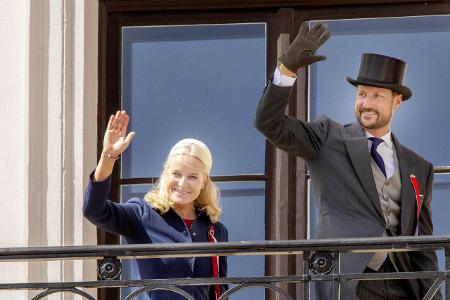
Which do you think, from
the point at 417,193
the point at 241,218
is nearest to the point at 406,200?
Answer: the point at 417,193

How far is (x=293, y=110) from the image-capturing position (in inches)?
372

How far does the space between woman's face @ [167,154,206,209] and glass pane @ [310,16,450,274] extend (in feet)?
3.19

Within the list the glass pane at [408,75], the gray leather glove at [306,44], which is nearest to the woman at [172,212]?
the gray leather glove at [306,44]

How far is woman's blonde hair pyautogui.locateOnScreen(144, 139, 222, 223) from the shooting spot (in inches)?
333

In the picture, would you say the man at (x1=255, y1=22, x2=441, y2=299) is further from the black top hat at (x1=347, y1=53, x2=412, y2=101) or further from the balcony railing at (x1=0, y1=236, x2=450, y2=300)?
the balcony railing at (x1=0, y1=236, x2=450, y2=300)

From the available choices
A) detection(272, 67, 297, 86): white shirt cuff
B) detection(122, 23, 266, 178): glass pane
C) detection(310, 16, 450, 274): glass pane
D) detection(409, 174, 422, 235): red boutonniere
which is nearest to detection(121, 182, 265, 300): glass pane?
detection(122, 23, 266, 178): glass pane

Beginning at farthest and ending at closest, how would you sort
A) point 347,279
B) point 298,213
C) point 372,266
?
point 298,213 → point 372,266 → point 347,279

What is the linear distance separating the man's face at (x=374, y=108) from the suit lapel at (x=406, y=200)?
16cm

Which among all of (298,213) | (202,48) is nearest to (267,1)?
(202,48)

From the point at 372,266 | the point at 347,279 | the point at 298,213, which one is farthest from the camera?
the point at 298,213

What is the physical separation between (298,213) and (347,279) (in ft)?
5.00

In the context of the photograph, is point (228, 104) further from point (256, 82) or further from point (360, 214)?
point (360, 214)

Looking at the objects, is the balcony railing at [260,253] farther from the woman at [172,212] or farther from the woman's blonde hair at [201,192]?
the woman's blonde hair at [201,192]

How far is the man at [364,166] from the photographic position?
27.4 ft
